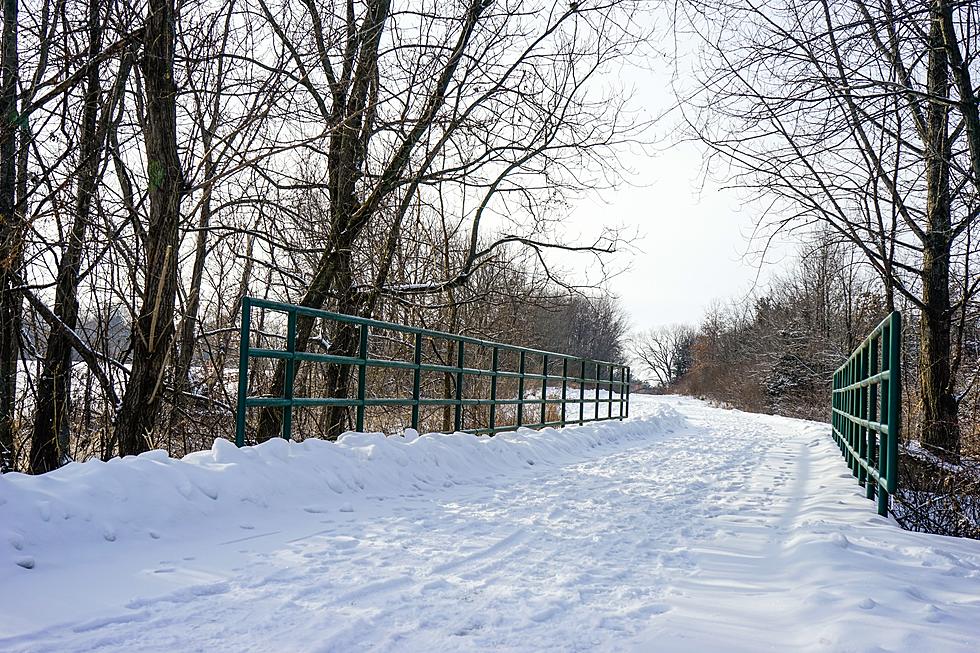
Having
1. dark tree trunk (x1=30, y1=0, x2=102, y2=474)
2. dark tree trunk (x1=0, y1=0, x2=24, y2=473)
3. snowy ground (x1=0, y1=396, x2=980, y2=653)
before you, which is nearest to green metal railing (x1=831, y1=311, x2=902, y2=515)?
snowy ground (x1=0, y1=396, x2=980, y2=653)

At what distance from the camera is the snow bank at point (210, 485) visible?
3.59m

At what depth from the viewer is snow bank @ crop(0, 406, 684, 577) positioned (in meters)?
3.59

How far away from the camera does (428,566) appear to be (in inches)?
143

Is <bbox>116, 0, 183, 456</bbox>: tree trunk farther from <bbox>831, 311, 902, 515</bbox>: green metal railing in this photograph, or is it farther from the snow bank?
<bbox>831, 311, 902, 515</bbox>: green metal railing

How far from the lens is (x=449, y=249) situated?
13.5 m

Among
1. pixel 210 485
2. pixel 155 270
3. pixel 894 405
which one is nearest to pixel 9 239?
pixel 155 270

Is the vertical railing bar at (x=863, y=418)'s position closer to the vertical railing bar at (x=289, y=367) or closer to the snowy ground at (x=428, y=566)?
the snowy ground at (x=428, y=566)

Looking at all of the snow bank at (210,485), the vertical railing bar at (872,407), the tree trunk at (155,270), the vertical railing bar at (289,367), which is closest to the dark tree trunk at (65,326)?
the tree trunk at (155,270)

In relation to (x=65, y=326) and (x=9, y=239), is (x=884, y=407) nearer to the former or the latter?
(x=9, y=239)

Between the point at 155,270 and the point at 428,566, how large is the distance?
522 cm

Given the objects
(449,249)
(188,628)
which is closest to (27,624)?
(188,628)

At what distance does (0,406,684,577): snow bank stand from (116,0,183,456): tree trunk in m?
2.52

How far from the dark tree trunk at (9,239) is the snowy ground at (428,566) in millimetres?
3059

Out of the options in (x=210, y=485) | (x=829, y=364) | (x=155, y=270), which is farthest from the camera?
(x=829, y=364)
